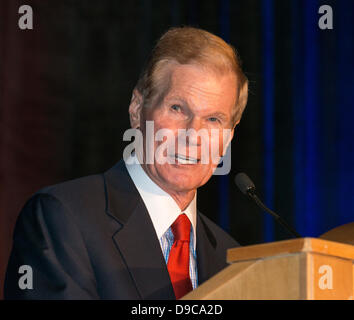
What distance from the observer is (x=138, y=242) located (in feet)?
6.11

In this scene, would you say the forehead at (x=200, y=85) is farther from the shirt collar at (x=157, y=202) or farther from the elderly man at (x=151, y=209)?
the shirt collar at (x=157, y=202)

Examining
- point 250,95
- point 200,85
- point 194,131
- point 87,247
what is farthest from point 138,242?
point 250,95

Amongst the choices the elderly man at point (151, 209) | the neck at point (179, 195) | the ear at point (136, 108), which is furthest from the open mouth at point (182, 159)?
the ear at point (136, 108)

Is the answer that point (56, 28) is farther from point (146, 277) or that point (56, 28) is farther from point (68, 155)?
point (146, 277)

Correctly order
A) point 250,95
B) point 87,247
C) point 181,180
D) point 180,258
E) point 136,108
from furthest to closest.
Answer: point 250,95
point 136,108
point 181,180
point 180,258
point 87,247

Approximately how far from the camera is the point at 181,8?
323 centimetres

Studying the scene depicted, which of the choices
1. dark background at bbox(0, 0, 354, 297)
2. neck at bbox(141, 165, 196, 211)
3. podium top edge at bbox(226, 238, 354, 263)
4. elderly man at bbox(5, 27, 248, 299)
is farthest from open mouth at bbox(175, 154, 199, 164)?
dark background at bbox(0, 0, 354, 297)

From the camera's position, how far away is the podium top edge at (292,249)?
1195mm

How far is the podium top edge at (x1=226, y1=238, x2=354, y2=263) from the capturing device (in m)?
1.20

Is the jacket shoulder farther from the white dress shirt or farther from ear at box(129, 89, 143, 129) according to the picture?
ear at box(129, 89, 143, 129)

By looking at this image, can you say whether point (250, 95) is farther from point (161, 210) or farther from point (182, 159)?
point (161, 210)

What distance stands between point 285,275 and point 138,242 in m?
0.73

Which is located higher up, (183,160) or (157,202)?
(183,160)

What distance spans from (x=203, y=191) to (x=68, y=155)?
73cm
